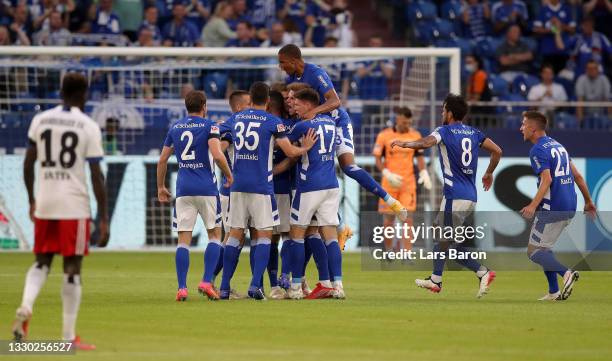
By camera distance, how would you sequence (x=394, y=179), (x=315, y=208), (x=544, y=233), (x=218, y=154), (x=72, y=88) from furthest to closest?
(x=394, y=179) < (x=544, y=233) < (x=315, y=208) < (x=218, y=154) < (x=72, y=88)

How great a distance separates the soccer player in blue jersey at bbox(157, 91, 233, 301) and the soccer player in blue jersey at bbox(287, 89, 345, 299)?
795mm

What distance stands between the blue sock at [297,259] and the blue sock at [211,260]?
789 mm

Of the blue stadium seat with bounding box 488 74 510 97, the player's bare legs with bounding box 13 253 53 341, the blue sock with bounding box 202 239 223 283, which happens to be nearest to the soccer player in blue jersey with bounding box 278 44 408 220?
the blue sock with bounding box 202 239 223 283

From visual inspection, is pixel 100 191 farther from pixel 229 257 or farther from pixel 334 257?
pixel 334 257

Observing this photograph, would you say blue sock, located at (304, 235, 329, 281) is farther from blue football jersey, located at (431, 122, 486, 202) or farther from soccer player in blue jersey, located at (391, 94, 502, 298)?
blue football jersey, located at (431, 122, 486, 202)

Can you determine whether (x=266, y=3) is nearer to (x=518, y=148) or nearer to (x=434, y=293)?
(x=518, y=148)

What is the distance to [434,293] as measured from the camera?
47.7 ft

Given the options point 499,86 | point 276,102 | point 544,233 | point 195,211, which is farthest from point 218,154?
point 499,86

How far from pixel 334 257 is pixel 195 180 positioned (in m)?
1.69

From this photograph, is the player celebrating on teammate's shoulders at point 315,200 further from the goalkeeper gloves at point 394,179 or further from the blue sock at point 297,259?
the goalkeeper gloves at point 394,179

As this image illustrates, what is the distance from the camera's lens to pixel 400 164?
20844 millimetres

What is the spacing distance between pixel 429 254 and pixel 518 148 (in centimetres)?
801

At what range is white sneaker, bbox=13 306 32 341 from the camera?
9086 mm

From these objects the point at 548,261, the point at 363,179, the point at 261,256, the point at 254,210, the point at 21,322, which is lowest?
the point at 548,261
